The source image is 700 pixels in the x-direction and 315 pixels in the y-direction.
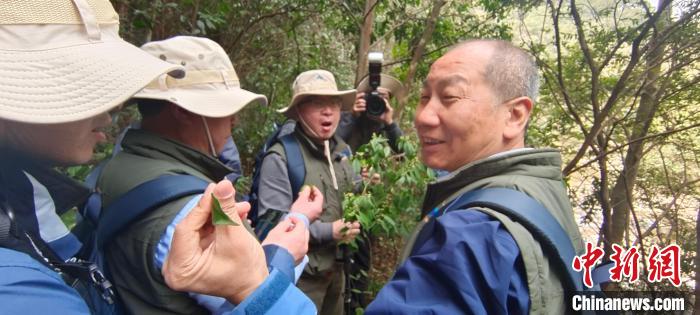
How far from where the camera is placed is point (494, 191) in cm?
137

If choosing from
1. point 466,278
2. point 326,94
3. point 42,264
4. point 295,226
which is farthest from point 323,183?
point 42,264

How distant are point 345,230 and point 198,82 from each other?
4.20 ft

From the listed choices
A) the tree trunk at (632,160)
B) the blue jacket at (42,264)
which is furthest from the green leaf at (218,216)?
the tree trunk at (632,160)

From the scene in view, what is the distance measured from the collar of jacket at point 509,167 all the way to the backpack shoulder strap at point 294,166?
1.41 meters

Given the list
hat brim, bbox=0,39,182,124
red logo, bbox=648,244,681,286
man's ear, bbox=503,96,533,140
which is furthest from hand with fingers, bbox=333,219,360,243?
hat brim, bbox=0,39,182,124

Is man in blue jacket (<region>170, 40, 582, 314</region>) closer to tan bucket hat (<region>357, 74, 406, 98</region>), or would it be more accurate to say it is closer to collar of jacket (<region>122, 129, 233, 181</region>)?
collar of jacket (<region>122, 129, 233, 181</region>)

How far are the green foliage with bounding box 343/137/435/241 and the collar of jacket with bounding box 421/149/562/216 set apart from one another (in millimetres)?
1001

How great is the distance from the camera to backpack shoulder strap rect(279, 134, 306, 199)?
9.46ft

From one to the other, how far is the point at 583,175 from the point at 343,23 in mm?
3420

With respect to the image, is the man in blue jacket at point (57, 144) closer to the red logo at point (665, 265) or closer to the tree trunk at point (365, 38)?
the red logo at point (665, 265)

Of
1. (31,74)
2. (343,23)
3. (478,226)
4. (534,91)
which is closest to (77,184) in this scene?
(31,74)

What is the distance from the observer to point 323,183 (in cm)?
300

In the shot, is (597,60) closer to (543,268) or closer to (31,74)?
(543,268)

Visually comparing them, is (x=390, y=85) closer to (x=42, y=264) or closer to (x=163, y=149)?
(x=163, y=149)
